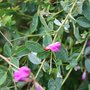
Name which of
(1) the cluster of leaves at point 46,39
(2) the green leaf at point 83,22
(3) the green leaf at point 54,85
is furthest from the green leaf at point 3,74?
(2) the green leaf at point 83,22

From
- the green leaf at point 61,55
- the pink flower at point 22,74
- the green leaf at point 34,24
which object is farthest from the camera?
the green leaf at point 34,24

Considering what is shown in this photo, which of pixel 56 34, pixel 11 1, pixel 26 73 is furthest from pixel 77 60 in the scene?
pixel 11 1

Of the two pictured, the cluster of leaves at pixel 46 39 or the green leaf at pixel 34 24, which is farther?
the green leaf at pixel 34 24

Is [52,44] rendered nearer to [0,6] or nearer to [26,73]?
[26,73]

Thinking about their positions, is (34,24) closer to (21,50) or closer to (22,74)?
(21,50)

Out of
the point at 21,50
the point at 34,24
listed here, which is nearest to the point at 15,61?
the point at 21,50

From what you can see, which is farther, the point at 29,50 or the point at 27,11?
the point at 27,11

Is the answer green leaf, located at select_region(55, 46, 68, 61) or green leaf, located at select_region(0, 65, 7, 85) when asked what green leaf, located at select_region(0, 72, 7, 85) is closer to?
green leaf, located at select_region(0, 65, 7, 85)

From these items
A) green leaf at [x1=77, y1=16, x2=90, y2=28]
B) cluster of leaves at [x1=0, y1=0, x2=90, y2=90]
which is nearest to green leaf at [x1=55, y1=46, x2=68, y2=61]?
cluster of leaves at [x1=0, y1=0, x2=90, y2=90]

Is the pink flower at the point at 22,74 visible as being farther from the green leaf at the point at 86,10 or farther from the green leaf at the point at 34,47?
the green leaf at the point at 86,10
